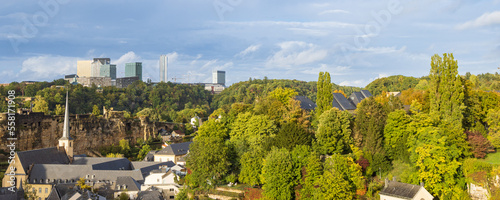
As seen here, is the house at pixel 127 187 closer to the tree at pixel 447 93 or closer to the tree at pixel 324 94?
the tree at pixel 324 94

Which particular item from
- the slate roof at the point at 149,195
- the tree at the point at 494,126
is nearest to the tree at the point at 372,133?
the tree at the point at 494,126

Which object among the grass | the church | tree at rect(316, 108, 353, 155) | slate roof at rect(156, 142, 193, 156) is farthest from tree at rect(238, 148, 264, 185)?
slate roof at rect(156, 142, 193, 156)

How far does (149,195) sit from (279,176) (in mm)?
17329

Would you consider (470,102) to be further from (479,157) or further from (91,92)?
(91,92)

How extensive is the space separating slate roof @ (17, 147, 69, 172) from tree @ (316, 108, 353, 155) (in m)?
36.1

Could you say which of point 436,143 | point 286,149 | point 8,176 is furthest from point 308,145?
point 8,176

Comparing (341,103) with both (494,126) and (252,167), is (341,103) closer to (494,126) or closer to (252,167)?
(252,167)

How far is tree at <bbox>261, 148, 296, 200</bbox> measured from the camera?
40344 millimetres

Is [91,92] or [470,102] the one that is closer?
[470,102]

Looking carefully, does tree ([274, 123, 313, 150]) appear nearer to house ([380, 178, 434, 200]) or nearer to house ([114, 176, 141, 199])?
house ([380, 178, 434, 200])

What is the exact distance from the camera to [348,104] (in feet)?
218

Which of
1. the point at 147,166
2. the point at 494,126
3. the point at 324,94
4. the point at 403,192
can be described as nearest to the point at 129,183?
the point at 147,166

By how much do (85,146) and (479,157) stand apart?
63267mm

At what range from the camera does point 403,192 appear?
3519cm
